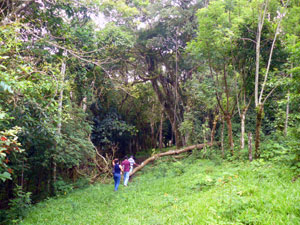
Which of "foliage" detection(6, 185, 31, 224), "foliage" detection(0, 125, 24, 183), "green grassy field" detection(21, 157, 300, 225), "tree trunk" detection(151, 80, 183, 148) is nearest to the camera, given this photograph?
"foliage" detection(0, 125, 24, 183)

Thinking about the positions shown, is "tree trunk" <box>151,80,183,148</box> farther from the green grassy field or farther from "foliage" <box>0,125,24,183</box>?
"foliage" <box>0,125,24,183</box>

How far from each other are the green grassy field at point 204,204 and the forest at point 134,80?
138 millimetres

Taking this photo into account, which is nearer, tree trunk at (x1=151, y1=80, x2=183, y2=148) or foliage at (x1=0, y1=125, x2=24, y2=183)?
foliage at (x1=0, y1=125, x2=24, y2=183)

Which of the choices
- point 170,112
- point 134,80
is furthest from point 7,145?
point 170,112

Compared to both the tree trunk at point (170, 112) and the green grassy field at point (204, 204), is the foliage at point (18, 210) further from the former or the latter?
the tree trunk at point (170, 112)

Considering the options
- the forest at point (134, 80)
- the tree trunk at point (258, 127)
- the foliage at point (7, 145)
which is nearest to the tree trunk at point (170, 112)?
the forest at point (134, 80)

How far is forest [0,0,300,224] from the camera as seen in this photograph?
19.1ft

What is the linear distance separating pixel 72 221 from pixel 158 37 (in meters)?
11.7

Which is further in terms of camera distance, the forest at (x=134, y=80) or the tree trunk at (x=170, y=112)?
the tree trunk at (x=170, y=112)

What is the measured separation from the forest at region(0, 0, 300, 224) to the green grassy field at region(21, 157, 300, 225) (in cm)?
14

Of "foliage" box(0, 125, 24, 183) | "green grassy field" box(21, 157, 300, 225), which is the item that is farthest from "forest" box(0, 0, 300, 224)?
"green grassy field" box(21, 157, 300, 225)

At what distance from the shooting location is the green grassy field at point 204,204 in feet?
11.6

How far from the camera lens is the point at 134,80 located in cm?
1731

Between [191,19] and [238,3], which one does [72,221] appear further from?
[191,19]
